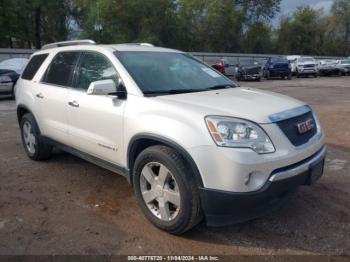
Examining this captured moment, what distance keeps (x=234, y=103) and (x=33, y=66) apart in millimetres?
3649

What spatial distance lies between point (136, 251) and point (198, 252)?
1.73ft

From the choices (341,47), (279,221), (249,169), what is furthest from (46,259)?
(341,47)

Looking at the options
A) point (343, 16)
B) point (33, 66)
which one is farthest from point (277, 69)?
point (343, 16)

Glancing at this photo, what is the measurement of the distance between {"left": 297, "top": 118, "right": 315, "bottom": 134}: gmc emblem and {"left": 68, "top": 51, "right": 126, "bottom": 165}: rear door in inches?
67.4

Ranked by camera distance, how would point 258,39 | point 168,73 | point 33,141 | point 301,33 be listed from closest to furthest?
point 168,73 < point 33,141 < point 258,39 < point 301,33

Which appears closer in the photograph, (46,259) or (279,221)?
(46,259)

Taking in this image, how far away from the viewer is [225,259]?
11.0 feet

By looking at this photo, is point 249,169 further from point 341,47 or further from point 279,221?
point 341,47

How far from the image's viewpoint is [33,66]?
6.11 metres

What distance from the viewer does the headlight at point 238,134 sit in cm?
330

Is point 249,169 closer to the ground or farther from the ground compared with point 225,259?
farther from the ground

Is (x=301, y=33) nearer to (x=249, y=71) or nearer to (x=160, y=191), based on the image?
(x=249, y=71)

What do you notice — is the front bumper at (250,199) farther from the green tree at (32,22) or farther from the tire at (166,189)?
the green tree at (32,22)

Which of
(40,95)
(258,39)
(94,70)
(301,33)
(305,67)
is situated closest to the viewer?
(94,70)
